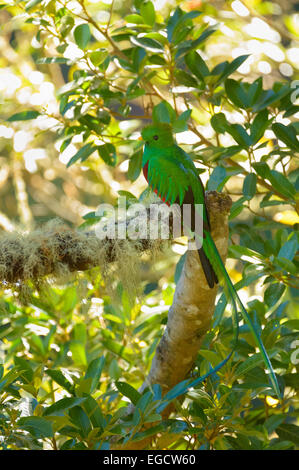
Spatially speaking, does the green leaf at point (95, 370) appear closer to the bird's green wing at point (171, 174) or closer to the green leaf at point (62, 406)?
the green leaf at point (62, 406)

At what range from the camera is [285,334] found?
1.90 metres

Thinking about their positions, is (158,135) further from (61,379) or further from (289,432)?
(289,432)

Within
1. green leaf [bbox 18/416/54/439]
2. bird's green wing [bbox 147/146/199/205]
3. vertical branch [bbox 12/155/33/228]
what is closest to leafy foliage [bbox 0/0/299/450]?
green leaf [bbox 18/416/54/439]

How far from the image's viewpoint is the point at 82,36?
2045mm

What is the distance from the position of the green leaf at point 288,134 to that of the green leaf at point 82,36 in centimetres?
77

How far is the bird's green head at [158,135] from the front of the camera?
1.86 metres

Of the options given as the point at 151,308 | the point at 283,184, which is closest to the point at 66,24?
the point at 283,184

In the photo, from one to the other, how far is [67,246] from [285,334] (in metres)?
0.81

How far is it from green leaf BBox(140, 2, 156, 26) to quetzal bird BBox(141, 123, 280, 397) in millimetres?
492

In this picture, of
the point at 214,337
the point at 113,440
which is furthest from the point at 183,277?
the point at 113,440

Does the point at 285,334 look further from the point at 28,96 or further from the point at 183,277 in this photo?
the point at 28,96

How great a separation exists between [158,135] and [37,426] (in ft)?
3.31

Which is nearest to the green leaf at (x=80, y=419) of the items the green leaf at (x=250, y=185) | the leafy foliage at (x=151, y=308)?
the leafy foliage at (x=151, y=308)

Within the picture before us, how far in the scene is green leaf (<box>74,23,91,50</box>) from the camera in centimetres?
204
